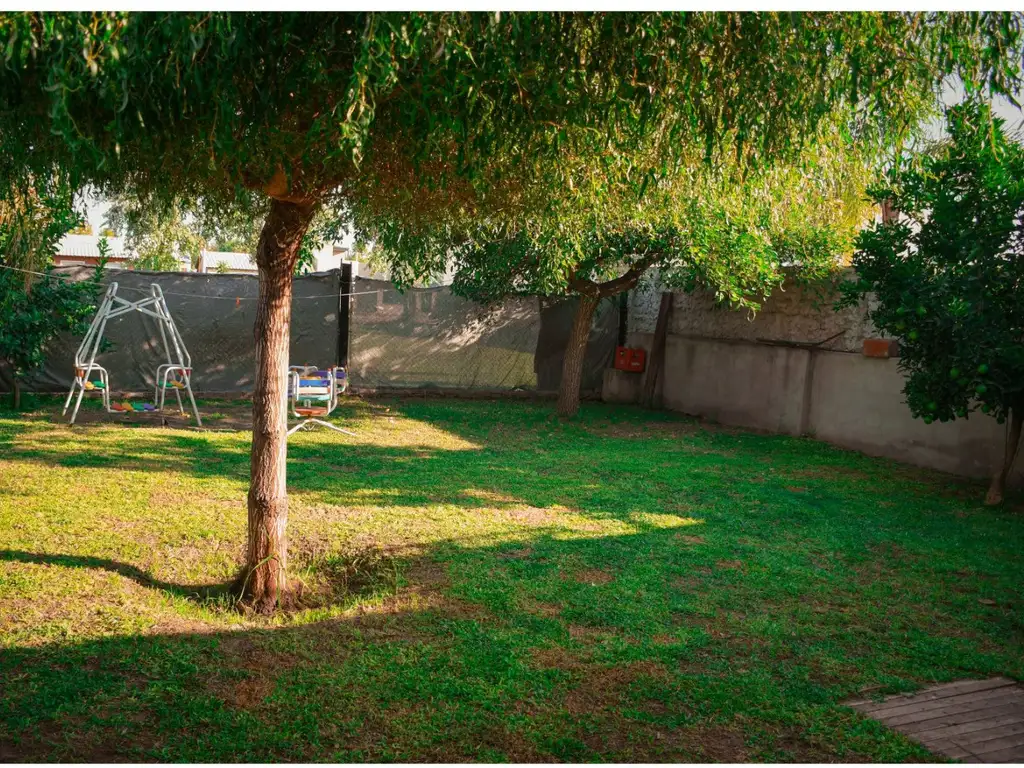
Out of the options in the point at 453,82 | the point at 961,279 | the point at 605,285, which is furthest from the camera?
the point at 605,285

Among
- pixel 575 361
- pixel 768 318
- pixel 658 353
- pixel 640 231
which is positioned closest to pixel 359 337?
pixel 575 361

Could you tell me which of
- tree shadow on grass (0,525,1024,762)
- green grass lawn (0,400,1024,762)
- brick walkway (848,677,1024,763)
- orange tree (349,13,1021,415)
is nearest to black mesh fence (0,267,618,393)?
green grass lawn (0,400,1024,762)

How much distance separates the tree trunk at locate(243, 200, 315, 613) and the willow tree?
468 millimetres

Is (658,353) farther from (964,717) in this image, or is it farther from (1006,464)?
(964,717)

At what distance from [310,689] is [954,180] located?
6516 mm

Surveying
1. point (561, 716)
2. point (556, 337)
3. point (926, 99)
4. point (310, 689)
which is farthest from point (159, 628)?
point (556, 337)

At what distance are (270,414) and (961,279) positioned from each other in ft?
18.2

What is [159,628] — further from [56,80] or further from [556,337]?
[556,337]

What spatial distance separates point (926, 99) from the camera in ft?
12.8

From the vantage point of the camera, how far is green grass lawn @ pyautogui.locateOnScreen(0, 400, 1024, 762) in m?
3.39

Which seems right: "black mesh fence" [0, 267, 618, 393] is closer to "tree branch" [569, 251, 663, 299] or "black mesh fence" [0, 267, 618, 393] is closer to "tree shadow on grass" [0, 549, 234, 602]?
"tree branch" [569, 251, 663, 299]

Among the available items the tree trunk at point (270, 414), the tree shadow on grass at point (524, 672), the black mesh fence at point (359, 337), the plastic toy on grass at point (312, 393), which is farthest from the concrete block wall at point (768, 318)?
the tree trunk at point (270, 414)

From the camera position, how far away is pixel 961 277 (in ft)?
23.8

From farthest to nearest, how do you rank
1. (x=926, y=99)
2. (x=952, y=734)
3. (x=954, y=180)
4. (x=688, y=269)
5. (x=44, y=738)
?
(x=688, y=269) < (x=954, y=180) < (x=926, y=99) < (x=952, y=734) < (x=44, y=738)
